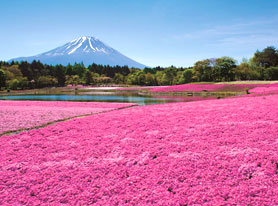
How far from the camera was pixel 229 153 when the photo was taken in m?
7.63

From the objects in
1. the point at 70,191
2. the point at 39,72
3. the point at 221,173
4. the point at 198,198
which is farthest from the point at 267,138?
the point at 39,72

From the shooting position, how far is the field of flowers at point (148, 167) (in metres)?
5.50

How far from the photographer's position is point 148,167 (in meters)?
7.14

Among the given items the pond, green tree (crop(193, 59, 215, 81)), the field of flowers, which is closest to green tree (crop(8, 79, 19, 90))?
the pond

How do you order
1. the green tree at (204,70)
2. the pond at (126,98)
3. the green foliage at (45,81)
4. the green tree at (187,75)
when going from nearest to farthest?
the pond at (126,98) < the green tree at (204,70) < the green foliage at (45,81) < the green tree at (187,75)

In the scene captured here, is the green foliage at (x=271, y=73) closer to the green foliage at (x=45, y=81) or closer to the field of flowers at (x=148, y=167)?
the field of flowers at (x=148, y=167)


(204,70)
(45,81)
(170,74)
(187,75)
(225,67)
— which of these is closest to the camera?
(225,67)

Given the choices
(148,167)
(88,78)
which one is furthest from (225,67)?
(148,167)

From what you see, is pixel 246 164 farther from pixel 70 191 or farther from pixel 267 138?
pixel 70 191

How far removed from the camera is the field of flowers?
550 centimetres

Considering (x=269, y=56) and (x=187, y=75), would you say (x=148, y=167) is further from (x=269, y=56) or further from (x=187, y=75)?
(x=269, y=56)

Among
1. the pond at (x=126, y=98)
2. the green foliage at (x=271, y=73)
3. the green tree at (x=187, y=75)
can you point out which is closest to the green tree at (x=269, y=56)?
the green foliage at (x=271, y=73)

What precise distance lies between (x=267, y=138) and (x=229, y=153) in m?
2.56

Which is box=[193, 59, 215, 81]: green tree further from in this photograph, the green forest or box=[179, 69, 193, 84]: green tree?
box=[179, 69, 193, 84]: green tree
